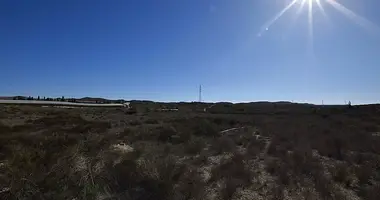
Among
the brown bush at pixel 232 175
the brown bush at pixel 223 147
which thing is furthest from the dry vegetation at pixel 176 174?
the brown bush at pixel 223 147

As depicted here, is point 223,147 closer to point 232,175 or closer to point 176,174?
point 232,175

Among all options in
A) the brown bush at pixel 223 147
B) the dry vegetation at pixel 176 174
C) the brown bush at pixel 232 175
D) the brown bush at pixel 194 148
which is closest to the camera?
the dry vegetation at pixel 176 174

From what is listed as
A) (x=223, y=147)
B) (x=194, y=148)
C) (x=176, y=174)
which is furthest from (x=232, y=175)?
(x=223, y=147)

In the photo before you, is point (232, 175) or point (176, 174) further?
point (232, 175)

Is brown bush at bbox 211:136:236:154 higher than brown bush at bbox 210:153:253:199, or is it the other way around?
brown bush at bbox 211:136:236:154

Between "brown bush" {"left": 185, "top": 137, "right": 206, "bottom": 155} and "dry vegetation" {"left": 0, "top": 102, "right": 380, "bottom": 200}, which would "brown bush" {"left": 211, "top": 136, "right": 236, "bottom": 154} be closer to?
"dry vegetation" {"left": 0, "top": 102, "right": 380, "bottom": 200}

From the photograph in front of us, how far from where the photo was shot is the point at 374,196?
898cm

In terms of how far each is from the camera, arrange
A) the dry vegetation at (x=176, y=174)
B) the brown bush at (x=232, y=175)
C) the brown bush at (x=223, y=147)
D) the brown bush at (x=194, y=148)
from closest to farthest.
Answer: the dry vegetation at (x=176, y=174)
the brown bush at (x=232, y=175)
the brown bush at (x=194, y=148)
the brown bush at (x=223, y=147)

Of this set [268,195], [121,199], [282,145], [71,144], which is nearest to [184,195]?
[121,199]

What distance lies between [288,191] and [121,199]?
4282 millimetres

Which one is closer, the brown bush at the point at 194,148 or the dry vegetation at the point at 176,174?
the dry vegetation at the point at 176,174

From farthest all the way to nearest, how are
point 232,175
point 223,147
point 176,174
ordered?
point 223,147 → point 232,175 → point 176,174

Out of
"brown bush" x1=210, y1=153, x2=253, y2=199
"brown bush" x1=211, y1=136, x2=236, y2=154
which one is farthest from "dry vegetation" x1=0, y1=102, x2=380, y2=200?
"brown bush" x1=211, y1=136, x2=236, y2=154

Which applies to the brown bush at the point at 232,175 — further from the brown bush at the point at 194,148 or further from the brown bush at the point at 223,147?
the brown bush at the point at 223,147
